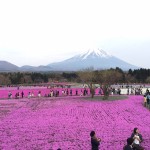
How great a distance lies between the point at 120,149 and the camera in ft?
67.1

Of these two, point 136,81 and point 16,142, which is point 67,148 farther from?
point 136,81

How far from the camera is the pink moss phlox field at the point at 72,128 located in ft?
72.8

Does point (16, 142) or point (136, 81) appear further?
point (136, 81)

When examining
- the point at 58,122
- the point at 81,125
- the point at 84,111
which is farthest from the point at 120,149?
the point at 84,111

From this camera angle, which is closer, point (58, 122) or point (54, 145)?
point (54, 145)

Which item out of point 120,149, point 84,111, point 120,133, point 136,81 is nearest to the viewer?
point 120,149

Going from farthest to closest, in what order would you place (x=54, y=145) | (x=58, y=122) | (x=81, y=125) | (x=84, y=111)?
(x=84, y=111), (x=58, y=122), (x=81, y=125), (x=54, y=145)

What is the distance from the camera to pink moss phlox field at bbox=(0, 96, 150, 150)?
874 inches

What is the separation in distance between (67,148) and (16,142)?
3752mm

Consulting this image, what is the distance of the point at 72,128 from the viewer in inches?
1126

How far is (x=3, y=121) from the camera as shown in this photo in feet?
109

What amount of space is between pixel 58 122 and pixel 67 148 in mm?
11024

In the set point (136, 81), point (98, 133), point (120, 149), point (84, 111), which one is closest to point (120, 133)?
point (98, 133)

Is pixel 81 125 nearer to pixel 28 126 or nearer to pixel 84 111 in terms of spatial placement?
pixel 28 126
